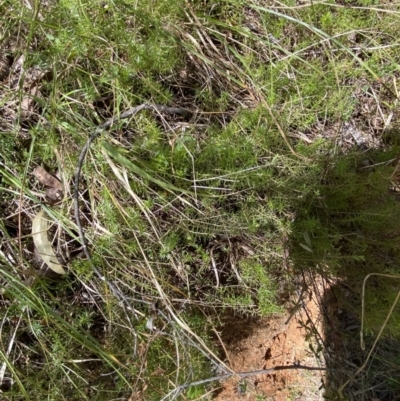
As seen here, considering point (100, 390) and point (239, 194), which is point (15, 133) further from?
point (100, 390)

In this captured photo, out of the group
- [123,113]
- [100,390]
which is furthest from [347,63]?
[100,390]

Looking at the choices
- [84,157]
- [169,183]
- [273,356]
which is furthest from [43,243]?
[273,356]

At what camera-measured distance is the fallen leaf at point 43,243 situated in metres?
1.52

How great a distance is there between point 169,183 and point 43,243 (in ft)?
1.49

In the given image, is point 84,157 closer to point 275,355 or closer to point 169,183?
point 169,183

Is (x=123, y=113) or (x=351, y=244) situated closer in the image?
(x=123, y=113)

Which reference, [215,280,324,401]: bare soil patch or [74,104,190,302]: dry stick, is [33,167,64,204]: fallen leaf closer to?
[74,104,190,302]: dry stick

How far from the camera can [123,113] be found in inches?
58.2

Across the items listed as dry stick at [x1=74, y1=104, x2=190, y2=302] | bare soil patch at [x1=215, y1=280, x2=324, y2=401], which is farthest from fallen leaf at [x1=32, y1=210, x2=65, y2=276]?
bare soil patch at [x1=215, y1=280, x2=324, y2=401]

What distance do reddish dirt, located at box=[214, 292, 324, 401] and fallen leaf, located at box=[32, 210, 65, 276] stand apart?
67 centimetres

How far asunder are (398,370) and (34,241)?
158cm

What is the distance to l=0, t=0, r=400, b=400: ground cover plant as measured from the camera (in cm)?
146

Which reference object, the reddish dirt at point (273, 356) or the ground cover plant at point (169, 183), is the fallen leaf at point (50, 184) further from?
the reddish dirt at point (273, 356)

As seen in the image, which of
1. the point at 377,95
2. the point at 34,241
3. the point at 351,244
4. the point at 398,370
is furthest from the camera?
the point at 398,370
